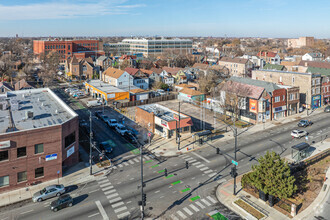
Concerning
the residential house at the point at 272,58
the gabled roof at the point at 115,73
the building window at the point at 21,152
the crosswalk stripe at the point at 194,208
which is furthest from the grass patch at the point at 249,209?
the residential house at the point at 272,58

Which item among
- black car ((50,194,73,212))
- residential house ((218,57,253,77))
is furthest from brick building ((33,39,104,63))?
black car ((50,194,73,212))

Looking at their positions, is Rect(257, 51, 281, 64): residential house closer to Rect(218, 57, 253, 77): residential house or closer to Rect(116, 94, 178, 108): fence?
Rect(218, 57, 253, 77): residential house

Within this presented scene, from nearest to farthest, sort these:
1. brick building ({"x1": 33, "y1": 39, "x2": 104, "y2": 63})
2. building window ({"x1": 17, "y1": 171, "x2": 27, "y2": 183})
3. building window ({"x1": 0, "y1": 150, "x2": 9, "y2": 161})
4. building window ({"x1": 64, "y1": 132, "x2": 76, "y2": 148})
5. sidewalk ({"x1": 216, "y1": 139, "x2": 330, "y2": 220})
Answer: sidewalk ({"x1": 216, "y1": 139, "x2": 330, "y2": 220})
building window ({"x1": 0, "y1": 150, "x2": 9, "y2": 161})
building window ({"x1": 17, "y1": 171, "x2": 27, "y2": 183})
building window ({"x1": 64, "y1": 132, "x2": 76, "y2": 148})
brick building ({"x1": 33, "y1": 39, "x2": 104, "y2": 63})

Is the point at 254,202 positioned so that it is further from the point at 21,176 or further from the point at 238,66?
the point at 238,66

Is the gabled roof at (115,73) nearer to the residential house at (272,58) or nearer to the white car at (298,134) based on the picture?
the white car at (298,134)

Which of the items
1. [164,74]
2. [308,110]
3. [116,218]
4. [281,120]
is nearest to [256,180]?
[116,218]

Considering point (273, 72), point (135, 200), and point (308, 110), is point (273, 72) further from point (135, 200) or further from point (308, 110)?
point (135, 200)

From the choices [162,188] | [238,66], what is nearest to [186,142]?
[162,188]
